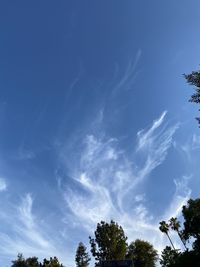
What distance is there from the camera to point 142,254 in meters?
76.3

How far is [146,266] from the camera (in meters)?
75.2

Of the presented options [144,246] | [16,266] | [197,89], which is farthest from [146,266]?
[197,89]

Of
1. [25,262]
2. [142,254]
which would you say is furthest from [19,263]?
[142,254]

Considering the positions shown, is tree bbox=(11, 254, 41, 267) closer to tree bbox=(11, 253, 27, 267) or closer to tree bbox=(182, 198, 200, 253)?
tree bbox=(11, 253, 27, 267)

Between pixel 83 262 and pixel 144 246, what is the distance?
57.3ft

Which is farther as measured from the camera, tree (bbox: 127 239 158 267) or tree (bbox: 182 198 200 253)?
tree (bbox: 127 239 158 267)

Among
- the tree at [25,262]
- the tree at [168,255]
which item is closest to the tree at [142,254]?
the tree at [168,255]

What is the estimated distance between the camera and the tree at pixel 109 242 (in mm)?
62688

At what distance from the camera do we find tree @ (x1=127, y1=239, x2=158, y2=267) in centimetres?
7550

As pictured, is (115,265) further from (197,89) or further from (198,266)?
Result: (197,89)

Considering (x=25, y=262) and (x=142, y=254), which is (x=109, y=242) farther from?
(x=25, y=262)

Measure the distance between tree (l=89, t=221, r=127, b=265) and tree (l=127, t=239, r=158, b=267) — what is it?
37.8 ft

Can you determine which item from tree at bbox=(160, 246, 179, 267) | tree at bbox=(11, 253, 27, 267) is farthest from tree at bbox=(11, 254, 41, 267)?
tree at bbox=(160, 246, 179, 267)

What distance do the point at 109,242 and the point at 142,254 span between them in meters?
17.2
